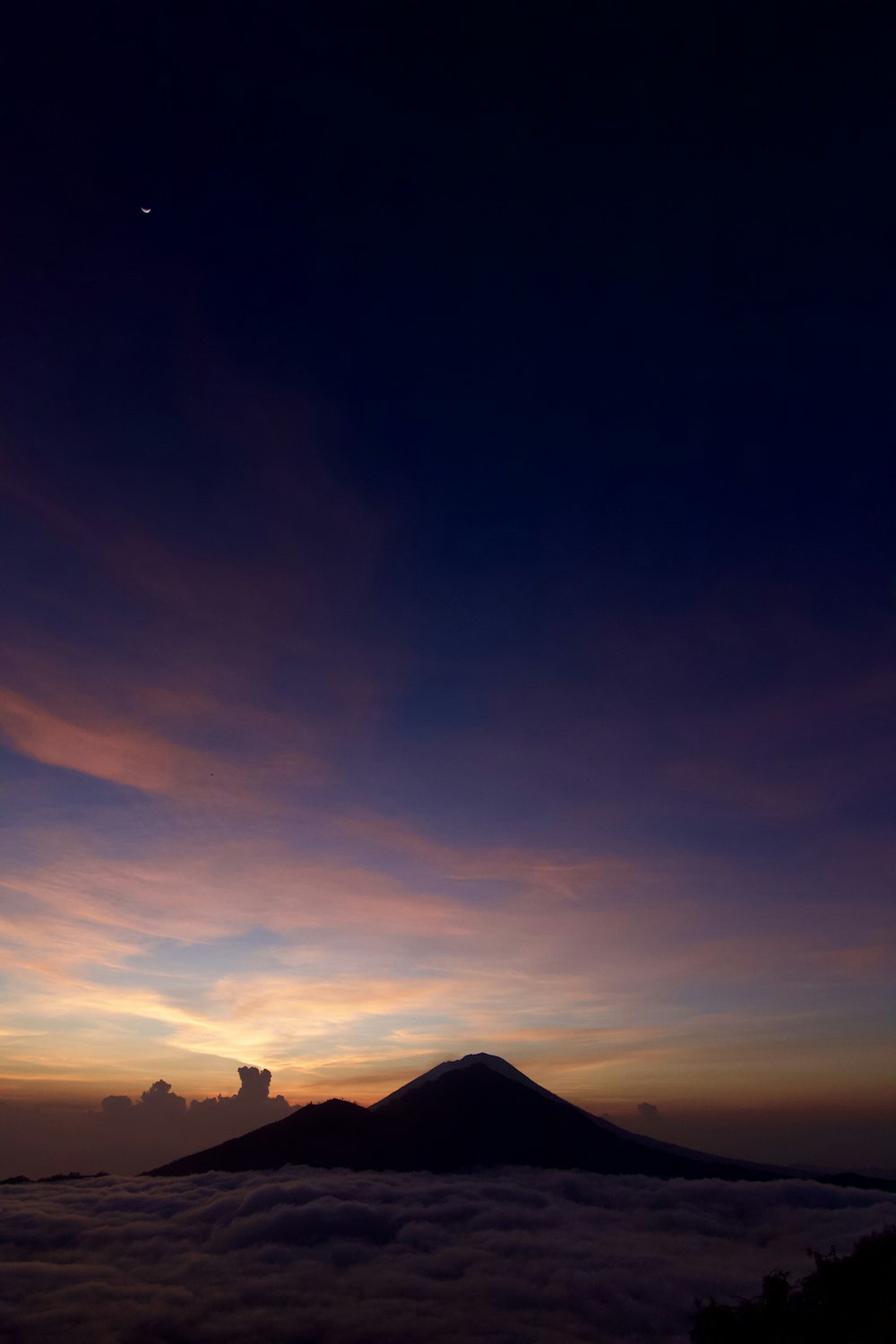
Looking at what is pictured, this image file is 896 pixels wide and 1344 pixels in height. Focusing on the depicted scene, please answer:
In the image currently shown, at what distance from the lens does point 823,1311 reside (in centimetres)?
7612

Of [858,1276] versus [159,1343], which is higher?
[858,1276]

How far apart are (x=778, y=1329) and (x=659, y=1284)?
15740 cm

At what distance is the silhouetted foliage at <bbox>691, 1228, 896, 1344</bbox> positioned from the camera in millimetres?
68188

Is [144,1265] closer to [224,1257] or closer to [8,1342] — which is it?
[224,1257]

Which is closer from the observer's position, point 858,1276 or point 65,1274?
point 858,1276

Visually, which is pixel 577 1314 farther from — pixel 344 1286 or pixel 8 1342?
pixel 8 1342

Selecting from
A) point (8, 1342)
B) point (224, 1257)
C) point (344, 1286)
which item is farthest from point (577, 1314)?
point (8, 1342)

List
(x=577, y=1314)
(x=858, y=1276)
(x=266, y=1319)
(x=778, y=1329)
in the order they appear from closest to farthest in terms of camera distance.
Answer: (x=778, y=1329) → (x=858, y=1276) → (x=266, y=1319) → (x=577, y=1314)

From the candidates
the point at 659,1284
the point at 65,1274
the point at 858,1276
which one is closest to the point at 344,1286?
the point at 65,1274

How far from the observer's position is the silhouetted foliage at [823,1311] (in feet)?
224

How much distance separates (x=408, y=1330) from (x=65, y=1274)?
297ft

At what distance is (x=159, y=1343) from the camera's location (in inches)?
5856

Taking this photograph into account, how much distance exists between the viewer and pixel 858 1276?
259ft

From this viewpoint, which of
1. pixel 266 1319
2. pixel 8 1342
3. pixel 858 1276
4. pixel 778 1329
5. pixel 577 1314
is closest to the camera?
pixel 778 1329
